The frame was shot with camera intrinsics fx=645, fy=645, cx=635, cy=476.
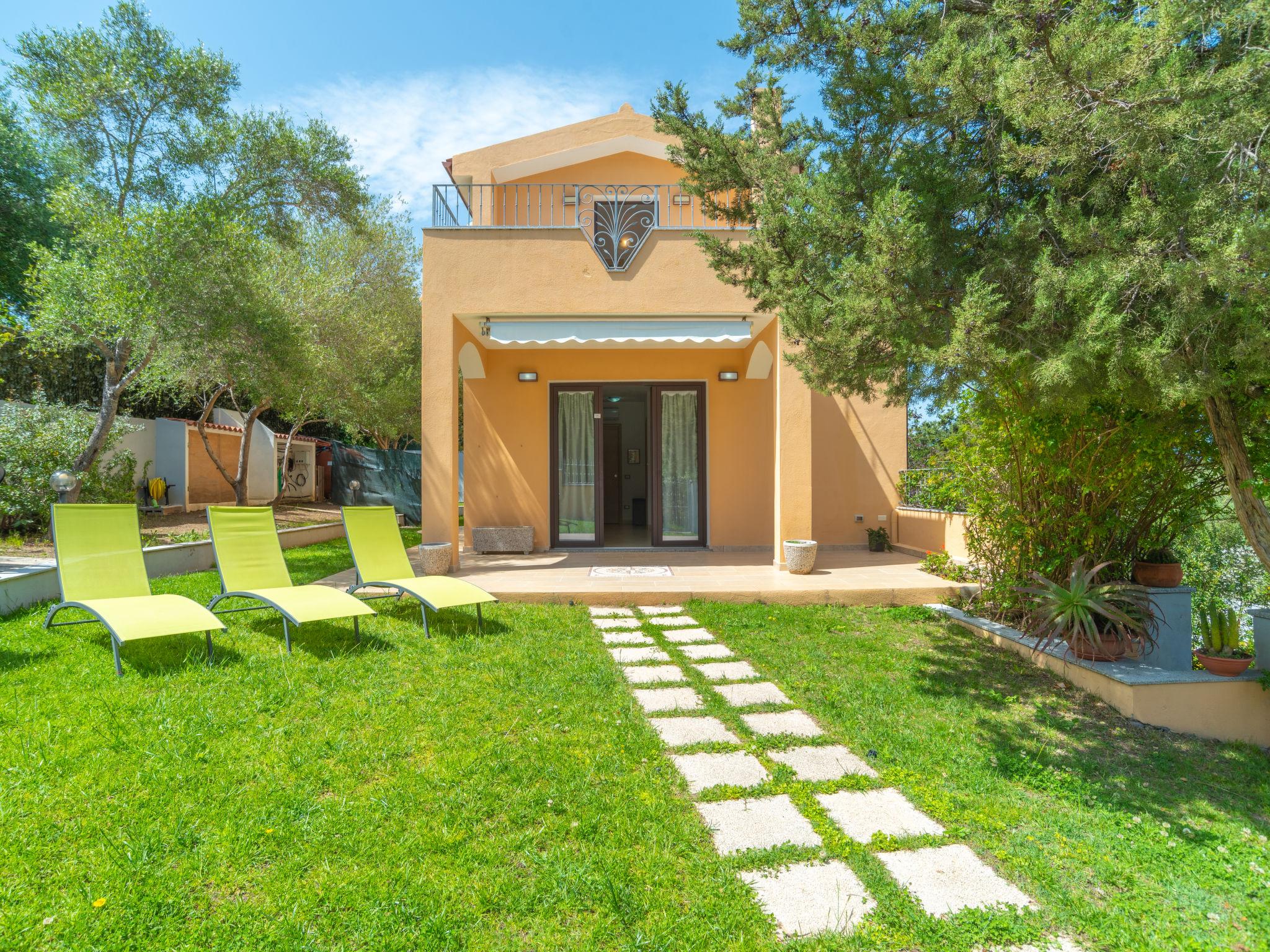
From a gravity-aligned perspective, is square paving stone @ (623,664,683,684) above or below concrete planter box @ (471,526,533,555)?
below

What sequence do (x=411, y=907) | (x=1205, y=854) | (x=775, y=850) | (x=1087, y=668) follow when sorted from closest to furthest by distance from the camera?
(x=411, y=907), (x=775, y=850), (x=1205, y=854), (x=1087, y=668)

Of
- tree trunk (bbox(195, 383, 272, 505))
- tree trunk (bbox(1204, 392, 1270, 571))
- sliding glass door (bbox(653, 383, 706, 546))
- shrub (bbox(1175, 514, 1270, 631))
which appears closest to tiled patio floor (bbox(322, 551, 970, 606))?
sliding glass door (bbox(653, 383, 706, 546))

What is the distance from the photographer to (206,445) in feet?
72.2

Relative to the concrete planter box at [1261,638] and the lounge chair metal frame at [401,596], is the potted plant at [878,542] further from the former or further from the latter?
the lounge chair metal frame at [401,596]

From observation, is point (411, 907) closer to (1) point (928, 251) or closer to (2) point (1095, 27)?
(1) point (928, 251)

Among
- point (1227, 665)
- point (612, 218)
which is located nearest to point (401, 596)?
point (612, 218)

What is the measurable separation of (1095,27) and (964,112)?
2.99 ft

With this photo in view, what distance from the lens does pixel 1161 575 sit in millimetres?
7676

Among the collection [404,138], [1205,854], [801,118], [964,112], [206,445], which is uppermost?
[404,138]

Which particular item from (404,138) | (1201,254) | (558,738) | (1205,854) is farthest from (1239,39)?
(404,138)

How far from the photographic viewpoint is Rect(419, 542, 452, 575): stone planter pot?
480 inches

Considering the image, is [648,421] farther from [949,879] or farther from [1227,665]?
[949,879]

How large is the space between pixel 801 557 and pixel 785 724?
21.7 feet

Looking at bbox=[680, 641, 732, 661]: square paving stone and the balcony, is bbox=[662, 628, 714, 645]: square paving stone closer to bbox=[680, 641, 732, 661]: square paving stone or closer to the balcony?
bbox=[680, 641, 732, 661]: square paving stone
